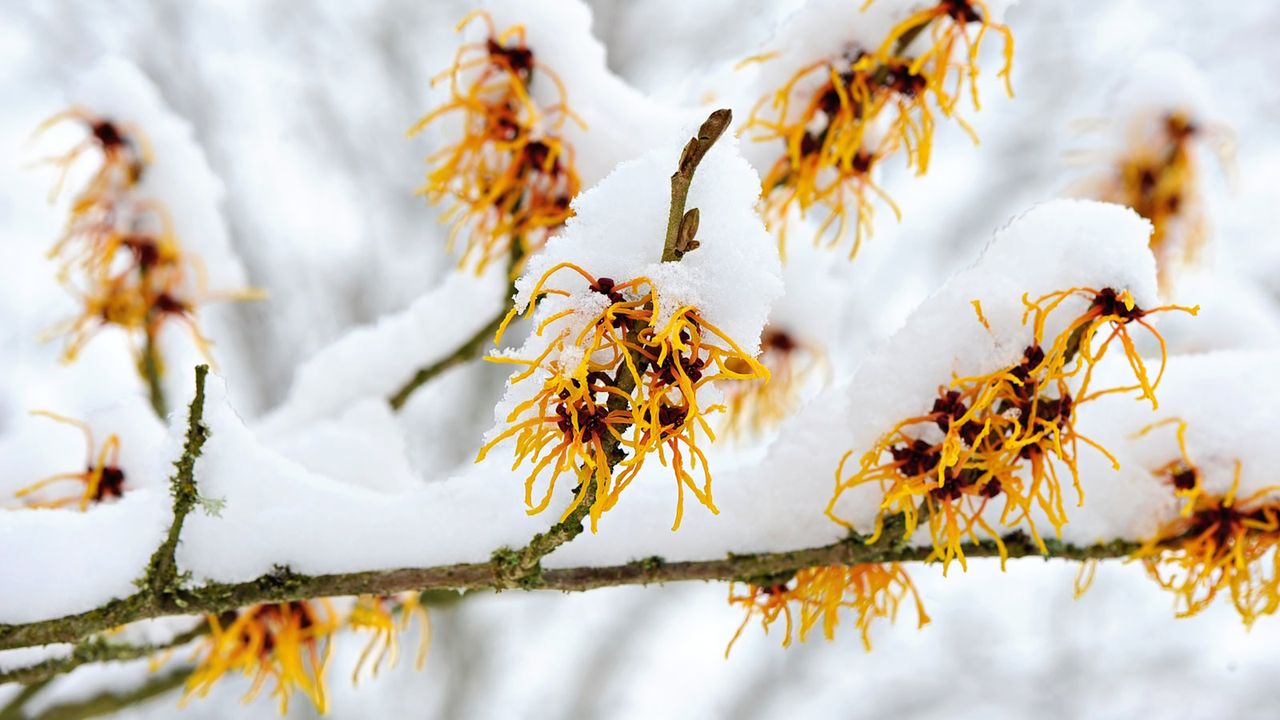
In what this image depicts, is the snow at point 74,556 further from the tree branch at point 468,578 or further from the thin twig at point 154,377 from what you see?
the thin twig at point 154,377

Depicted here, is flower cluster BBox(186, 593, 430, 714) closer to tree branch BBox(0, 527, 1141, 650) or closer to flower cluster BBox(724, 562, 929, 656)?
tree branch BBox(0, 527, 1141, 650)

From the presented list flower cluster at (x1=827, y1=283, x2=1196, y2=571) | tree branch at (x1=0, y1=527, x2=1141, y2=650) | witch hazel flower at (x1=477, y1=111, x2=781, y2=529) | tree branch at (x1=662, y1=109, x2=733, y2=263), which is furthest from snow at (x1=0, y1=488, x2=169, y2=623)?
flower cluster at (x1=827, y1=283, x2=1196, y2=571)

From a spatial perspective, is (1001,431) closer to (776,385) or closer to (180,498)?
(180,498)

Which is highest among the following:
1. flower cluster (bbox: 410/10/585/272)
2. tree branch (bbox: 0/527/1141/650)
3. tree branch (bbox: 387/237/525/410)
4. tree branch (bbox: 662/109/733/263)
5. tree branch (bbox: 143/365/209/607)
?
flower cluster (bbox: 410/10/585/272)

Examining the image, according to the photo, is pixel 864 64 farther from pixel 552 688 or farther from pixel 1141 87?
pixel 552 688

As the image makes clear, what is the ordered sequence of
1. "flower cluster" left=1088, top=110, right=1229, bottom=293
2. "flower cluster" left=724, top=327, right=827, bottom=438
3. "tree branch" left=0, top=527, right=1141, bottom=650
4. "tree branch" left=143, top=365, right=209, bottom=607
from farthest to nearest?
"flower cluster" left=724, top=327, right=827, bottom=438 → "flower cluster" left=1088, top=110, right=1229, bottom=293 → "tree branch" left=0, top=527, right=1141, bottom=650 → "tree branch" left=143, top=365, right=209, bottom=607

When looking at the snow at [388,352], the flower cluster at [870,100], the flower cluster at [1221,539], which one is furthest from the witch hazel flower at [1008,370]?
the snow at [388,352]
